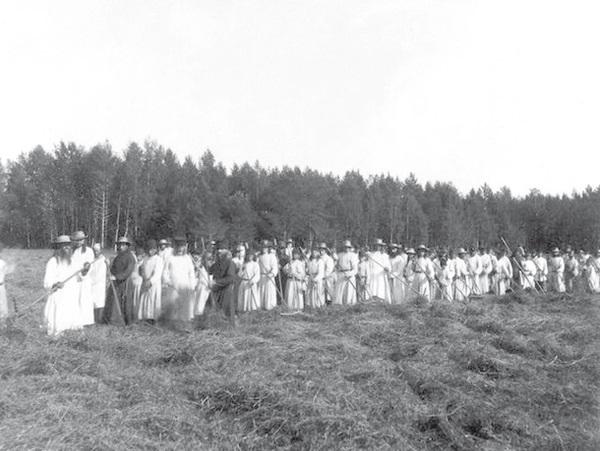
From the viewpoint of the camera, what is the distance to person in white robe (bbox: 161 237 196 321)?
1032cm

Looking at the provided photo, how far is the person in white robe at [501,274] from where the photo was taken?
18.9 metres

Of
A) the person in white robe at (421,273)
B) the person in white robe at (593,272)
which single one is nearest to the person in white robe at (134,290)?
the person in white robe at (421,273)

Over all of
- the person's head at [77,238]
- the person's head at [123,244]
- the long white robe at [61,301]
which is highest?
the person's head at [77,238]

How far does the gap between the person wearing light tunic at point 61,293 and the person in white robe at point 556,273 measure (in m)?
17.1

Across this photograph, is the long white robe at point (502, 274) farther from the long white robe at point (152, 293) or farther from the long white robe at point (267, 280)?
the long white robe at point (152, 293)

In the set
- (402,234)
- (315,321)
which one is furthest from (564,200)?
(315,321)

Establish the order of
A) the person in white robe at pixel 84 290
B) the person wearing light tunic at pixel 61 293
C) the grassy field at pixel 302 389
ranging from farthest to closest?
the person in white robe at pixel 84 290 < the person wearing light tunic at pixel 61 293 < the grassy field at pixel 302 389

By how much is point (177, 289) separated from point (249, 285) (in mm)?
3235

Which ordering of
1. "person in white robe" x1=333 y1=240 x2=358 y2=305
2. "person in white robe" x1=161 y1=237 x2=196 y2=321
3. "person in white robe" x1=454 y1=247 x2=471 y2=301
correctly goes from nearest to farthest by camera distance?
1. "person in white robe" x1=161 y1=237 x2=196 y2=321
2. "person in white robe" x1=333 y1=240 x2=358 y2=305
3. "person in white robe" x1=454 y1=247 x2=471 y2=301

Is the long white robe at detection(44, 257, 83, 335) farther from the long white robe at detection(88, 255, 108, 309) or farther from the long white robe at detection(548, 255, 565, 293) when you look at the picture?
the long white robe at detection(548, 255, 565, 293)

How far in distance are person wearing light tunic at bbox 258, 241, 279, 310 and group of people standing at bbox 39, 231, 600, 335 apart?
27mm

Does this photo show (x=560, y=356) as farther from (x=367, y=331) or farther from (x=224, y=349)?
(x=224, y=349)

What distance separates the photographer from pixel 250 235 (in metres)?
48.8

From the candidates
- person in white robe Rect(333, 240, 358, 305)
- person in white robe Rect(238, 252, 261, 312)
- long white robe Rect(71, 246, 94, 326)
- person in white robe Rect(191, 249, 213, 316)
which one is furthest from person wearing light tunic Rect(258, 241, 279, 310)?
long white robe Rect(71, 246, 94, 326)
